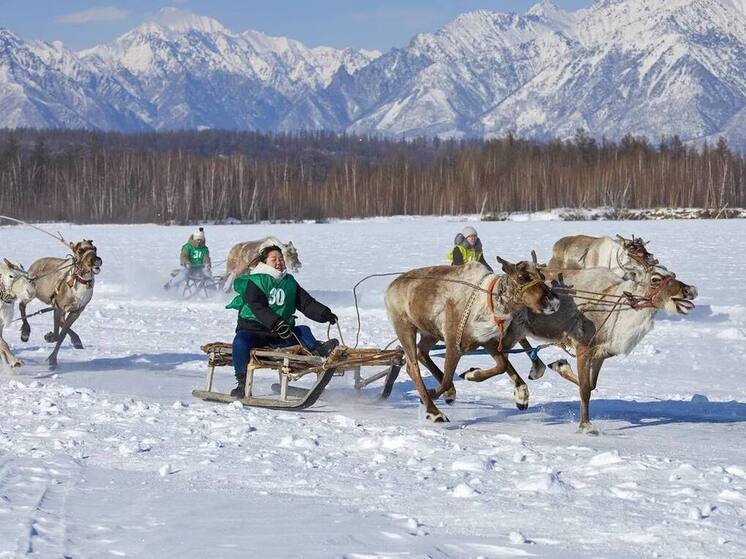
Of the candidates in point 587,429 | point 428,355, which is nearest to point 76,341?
point 428,355

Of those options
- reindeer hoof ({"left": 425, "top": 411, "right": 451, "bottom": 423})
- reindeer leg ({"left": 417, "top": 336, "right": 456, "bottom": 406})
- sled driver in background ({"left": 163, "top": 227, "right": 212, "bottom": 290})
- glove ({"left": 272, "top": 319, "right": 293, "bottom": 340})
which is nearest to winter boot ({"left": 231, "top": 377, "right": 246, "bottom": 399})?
glove ({"left": 272, "top": 319, "right": 293, "bottom": 340})

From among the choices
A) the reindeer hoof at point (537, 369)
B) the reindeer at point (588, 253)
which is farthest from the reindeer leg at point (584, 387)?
the reindeer at point (588, 253)

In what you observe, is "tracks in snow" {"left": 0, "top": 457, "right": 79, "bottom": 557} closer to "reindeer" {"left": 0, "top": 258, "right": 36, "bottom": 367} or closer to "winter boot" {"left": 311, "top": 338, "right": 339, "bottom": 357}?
"winter boot" {"left": 311, "top": 338, "right": 339, "bottom": 357}

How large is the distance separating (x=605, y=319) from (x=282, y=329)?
9.22 feet

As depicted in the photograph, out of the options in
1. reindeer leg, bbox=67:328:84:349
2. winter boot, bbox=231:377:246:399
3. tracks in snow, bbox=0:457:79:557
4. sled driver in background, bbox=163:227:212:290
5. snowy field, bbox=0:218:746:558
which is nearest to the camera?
tracks in snow, bbox=0:457:79:557

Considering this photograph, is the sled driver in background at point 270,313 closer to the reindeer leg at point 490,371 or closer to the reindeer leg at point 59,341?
the reindeer leg at point 490,371

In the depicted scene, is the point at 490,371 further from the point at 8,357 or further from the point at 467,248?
the point at 467,248

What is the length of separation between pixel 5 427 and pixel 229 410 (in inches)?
69.8

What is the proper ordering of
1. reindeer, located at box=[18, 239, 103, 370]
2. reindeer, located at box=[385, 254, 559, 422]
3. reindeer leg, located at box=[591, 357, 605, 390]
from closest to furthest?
reindeer, located at box=[385, 254, 559, 422], reindeer leg, located at box=[591, 357, 605, 390], reindeer, located at box=[18, 239, 103, 370]

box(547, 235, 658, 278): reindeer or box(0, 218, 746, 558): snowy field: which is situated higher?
box(547, 235, 658, 278): reindeer

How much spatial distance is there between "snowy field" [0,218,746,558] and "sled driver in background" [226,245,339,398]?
22.5 inches

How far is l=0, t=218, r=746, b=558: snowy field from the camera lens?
17.2ft

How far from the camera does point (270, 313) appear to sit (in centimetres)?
961

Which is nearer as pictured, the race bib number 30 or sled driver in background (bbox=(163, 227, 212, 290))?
the race bib number 30
